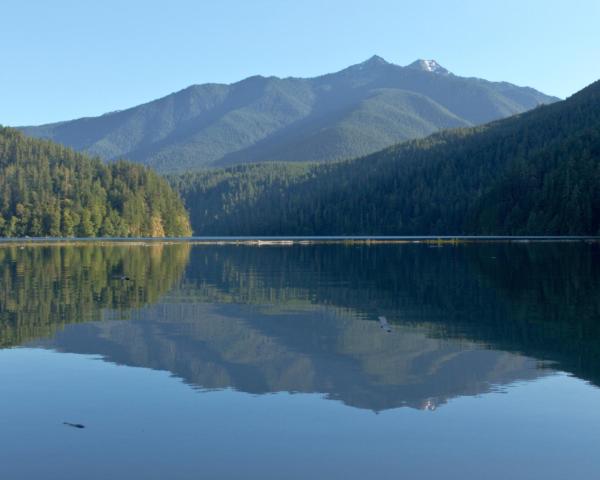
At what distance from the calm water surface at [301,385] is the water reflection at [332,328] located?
0.17 metres

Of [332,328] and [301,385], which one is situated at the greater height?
[332,328]

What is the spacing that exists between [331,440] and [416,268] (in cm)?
6986

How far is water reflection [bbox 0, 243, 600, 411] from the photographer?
102 feet

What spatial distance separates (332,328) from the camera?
144 feet

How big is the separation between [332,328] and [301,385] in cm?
1423

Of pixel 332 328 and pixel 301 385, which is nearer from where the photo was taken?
pixel 301 385

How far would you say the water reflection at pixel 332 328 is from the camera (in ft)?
102

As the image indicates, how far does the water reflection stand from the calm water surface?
0.17 m

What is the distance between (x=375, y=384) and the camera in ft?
98.2

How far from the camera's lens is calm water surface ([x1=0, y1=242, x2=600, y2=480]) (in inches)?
832

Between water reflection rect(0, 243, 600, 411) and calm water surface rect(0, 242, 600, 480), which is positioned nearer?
calm water surface rect(0, 242, 600, 480)

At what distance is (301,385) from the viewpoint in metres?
29.8

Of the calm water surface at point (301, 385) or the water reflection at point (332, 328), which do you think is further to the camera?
the water reflection at point (332, 328)

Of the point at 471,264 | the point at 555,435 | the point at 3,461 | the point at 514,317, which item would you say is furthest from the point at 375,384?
the point at 471,264
